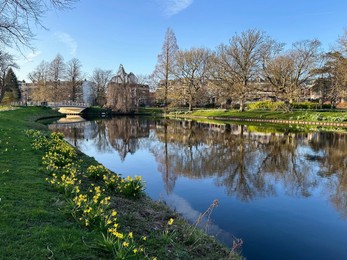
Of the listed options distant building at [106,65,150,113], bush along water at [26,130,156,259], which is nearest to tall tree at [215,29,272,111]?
distant building at [106,65,150,113]

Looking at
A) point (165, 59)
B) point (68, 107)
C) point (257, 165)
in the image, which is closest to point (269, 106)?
point (165, 59)

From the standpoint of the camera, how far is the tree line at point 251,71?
40.6 m

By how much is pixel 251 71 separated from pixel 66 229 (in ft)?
139

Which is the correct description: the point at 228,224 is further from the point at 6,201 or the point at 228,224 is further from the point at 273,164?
the point at 273,164

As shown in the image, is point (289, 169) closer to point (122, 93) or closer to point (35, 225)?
point (35, 225)

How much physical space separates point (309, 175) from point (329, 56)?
128 feet

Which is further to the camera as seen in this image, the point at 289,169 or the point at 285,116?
the point at 285,116

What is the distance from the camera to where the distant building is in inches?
2210

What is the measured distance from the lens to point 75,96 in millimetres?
68625

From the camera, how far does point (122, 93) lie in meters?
56.5

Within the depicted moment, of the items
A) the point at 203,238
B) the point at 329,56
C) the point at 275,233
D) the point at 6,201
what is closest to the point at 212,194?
the point at 275,233

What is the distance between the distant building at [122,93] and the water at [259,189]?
39.4 meters

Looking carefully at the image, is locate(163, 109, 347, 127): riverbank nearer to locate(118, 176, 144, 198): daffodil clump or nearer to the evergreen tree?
locate(118, 176, 144, 198): daffodil clump

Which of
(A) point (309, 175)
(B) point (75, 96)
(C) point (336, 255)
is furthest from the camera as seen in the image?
(B) point (75, 96)
